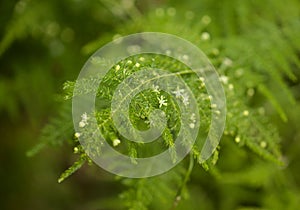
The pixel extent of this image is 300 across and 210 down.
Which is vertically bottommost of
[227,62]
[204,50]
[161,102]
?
[227,62]

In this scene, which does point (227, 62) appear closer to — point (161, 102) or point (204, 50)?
A: point (204, 50)

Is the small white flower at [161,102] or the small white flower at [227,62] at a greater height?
the small white flower at [161,102]

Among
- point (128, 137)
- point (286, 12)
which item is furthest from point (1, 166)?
point (128, 137)

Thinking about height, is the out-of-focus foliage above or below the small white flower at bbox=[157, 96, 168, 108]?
below

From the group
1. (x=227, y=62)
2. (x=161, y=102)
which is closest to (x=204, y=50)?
(x=227, y=62)

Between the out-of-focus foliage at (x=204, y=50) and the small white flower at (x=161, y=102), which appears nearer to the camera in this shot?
the small white flower at (x=161, y=102)

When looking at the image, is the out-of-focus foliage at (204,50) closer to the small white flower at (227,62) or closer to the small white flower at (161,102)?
the small white flower at (227,62)

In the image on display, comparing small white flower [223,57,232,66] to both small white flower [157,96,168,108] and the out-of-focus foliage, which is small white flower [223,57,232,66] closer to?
the out-of-focus foliage

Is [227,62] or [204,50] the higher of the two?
[204,50]

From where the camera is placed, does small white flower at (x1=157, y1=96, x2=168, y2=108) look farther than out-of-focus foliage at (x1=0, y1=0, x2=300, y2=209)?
No

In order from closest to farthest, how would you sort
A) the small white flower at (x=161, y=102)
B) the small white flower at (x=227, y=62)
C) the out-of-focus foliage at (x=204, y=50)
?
A: the small white flower at (x=161, y=102), the small white flower at (x=227, y=62), the out-of-focus foliage at (x=204, y=50)

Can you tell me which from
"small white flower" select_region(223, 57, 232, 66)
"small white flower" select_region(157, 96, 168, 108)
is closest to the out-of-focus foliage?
"small white flower" select_region(223, 57, 232, 66)

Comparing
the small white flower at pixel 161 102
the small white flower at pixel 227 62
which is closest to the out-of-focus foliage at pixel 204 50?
the small white flower at pixel 227 62
